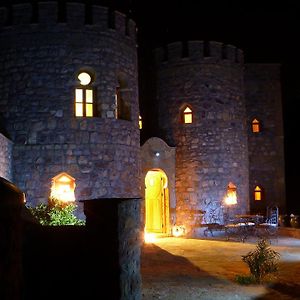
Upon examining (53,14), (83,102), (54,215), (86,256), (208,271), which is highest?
(53,14)

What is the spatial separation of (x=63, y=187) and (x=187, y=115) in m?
6.39

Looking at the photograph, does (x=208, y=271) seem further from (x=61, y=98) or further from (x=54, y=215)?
(x=61, y=98)

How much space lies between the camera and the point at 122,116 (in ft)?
43.9

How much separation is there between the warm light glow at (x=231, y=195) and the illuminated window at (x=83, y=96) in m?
6.61

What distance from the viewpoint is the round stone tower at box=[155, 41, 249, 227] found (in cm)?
1641

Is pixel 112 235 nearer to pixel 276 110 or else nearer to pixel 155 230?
pixel 155 230

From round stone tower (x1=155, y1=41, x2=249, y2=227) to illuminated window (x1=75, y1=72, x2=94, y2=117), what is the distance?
4.96 meters

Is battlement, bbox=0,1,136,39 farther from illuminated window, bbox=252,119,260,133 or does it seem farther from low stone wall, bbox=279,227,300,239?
low stone wall, bbox=279,227,300,239

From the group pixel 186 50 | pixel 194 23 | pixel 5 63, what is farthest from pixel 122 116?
pixel 194 23

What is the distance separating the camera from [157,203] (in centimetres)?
1709

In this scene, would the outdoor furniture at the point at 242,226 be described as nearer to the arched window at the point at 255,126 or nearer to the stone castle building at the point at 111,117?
the stone castle building at the point at 111,117

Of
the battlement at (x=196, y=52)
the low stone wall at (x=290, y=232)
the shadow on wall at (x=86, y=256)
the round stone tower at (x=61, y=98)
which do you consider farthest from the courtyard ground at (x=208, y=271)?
the battlement at (x=196, y=52)

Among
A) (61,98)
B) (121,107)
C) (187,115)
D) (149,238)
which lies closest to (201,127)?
(187,115)

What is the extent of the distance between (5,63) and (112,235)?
775 cm
